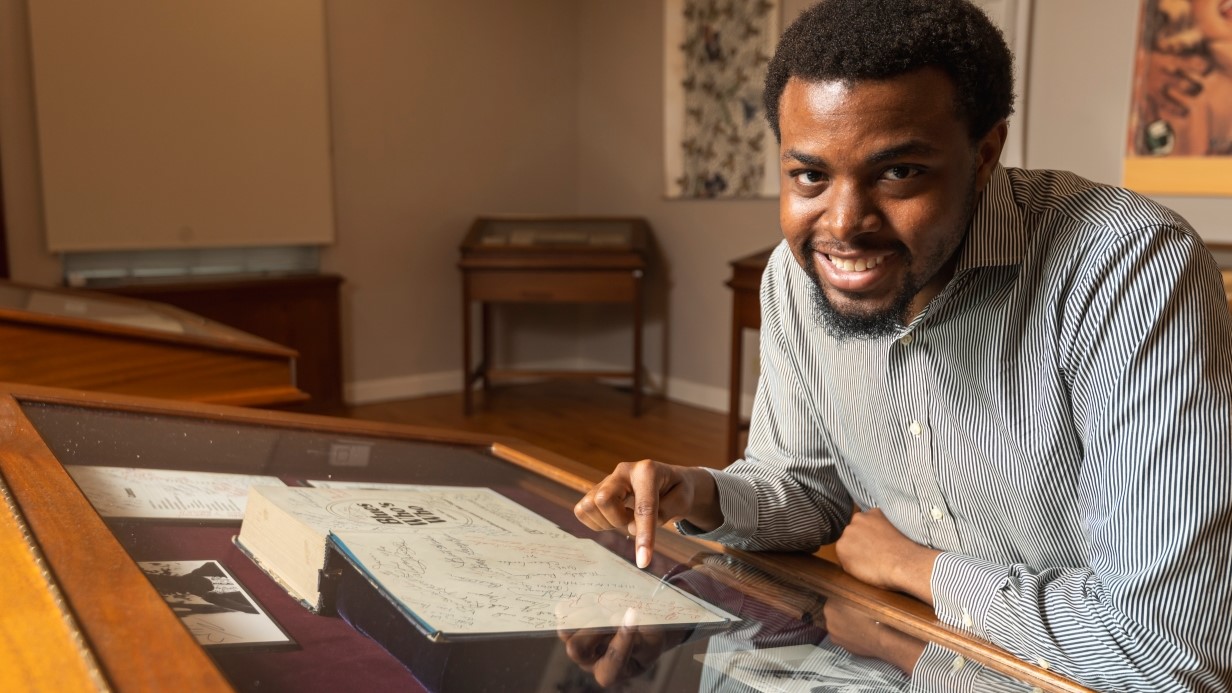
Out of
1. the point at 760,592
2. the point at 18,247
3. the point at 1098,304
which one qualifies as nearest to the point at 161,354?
the point at 760,592

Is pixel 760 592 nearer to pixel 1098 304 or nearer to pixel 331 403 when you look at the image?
pixel 1098 304

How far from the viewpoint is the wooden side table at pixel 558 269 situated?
17.7ft

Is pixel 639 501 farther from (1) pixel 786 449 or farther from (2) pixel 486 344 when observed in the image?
(2) pixel 486 344

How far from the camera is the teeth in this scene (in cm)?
107

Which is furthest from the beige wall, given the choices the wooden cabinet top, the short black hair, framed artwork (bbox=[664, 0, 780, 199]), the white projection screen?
the short black hair

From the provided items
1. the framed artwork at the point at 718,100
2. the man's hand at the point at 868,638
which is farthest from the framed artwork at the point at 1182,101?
the man's hand at the point at 868,638

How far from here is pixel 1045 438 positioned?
110 centimetres

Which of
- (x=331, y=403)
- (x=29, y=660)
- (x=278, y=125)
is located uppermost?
(x=278, y=125)

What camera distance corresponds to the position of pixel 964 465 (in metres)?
1.18

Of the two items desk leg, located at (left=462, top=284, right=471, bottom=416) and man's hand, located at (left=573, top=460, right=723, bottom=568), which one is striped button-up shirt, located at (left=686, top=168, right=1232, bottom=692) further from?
desk leg, located at (left=462, top=284, right=471, bottom=416)

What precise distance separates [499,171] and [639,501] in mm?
5181

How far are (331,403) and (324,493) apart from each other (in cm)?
441

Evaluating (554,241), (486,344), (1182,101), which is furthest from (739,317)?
(486,344)

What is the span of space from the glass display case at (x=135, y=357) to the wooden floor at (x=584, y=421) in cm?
217
